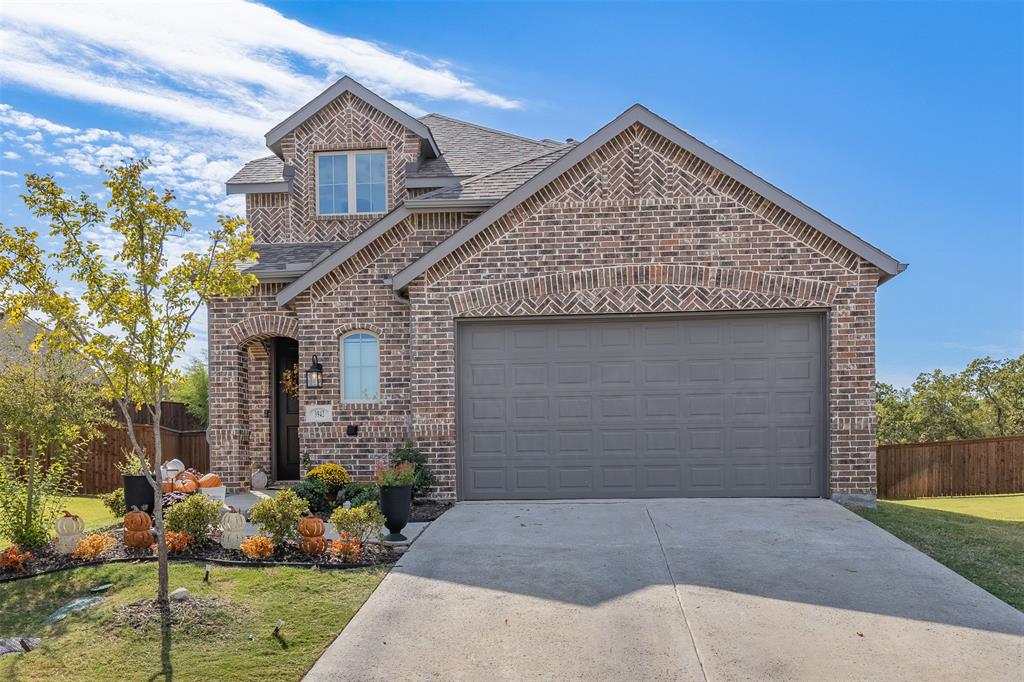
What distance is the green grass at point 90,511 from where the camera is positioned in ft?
37.7

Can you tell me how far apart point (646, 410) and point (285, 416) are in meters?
6.88

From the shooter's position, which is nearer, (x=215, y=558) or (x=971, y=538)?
(x=215, y=558)

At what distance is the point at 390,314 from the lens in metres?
12.7

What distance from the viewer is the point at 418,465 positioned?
37.5ft

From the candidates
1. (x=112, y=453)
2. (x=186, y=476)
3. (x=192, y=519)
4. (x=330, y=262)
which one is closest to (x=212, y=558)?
(x=192, y=519)

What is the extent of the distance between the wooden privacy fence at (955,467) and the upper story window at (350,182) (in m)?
12.4

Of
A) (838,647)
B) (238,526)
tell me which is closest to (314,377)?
(238,526)

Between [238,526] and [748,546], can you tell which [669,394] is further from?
[238,526]

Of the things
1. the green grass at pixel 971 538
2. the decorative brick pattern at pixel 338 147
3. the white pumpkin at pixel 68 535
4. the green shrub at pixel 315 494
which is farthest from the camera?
the decorative brick pattern at pixel 338 147

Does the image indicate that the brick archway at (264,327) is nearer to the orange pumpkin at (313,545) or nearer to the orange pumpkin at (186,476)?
the orange pumpkin at (186,476)

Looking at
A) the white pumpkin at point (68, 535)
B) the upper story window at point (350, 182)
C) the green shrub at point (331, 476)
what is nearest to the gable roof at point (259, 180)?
the upper story window at point (350, 182)

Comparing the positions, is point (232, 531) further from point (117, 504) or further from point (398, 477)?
point (117, 504)

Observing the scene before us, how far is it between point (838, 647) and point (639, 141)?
7.66 m

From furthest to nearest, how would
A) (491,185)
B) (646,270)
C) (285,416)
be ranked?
(285,416)
(491,185)
(646,270)
